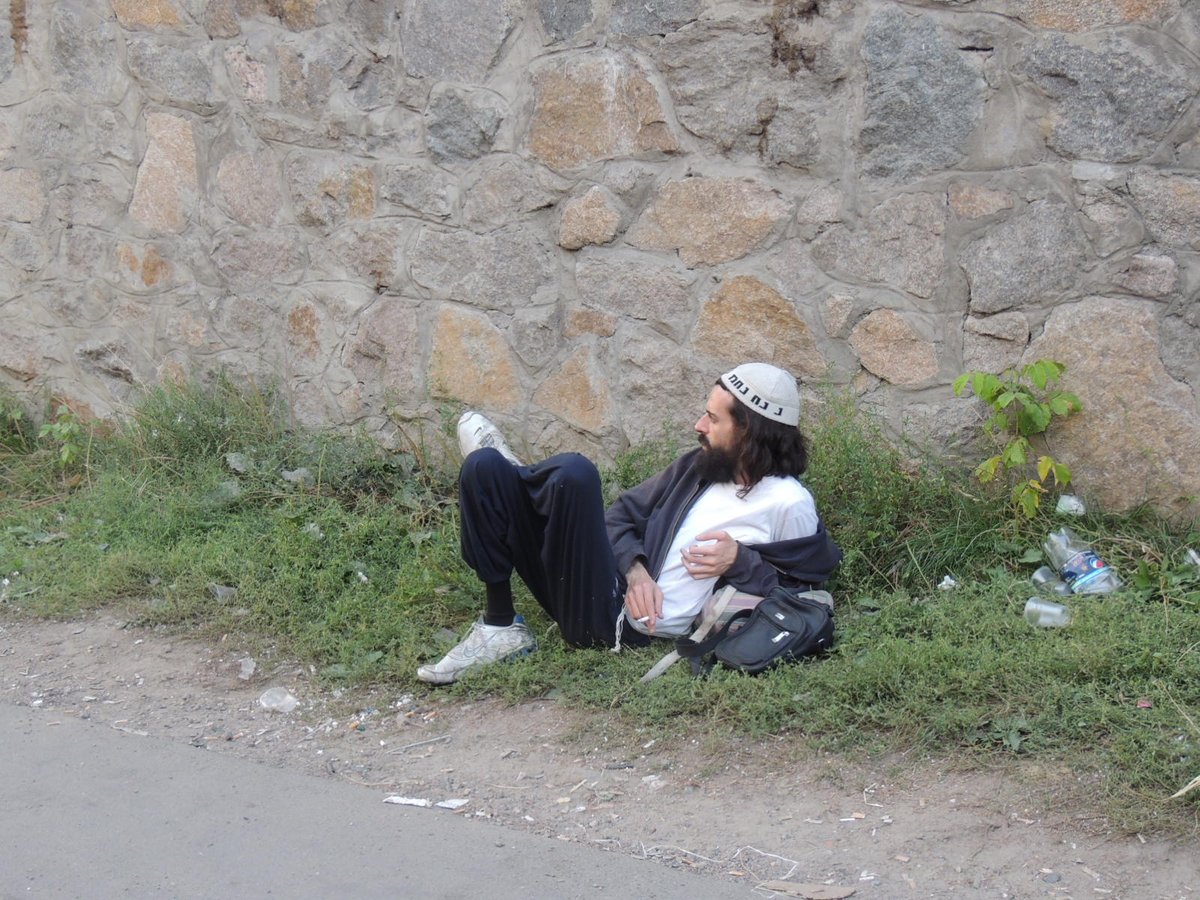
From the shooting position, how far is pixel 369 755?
11.5 feet

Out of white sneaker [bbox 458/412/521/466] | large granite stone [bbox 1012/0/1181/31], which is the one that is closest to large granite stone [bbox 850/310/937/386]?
large granite stone [bbox 1012/0/1181/31]

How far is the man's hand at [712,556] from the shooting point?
366 centimetres

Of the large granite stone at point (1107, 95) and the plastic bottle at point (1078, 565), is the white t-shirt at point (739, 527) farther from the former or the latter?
the large granite stone at point (1107, 95)

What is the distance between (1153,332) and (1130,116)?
626mm

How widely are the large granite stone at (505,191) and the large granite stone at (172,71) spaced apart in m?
1.29

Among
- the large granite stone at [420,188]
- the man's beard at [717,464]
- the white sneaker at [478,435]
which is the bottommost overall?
the white sneaker at [478,435]

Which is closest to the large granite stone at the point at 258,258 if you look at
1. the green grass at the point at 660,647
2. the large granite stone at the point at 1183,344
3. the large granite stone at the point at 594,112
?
the green grass at the point at 660,647

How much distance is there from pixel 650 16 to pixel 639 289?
2.97 feet

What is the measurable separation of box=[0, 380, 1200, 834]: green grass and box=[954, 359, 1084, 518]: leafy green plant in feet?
→ 0.33

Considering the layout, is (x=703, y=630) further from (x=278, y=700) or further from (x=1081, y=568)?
(x=278, y=700)

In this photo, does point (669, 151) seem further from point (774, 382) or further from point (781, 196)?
point (774, 382)

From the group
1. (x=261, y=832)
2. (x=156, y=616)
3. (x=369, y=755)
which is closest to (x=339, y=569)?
(x=156, y=616)

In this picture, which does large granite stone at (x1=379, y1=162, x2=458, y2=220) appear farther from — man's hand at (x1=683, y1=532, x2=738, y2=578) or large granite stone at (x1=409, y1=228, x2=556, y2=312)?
man's hand at (x1=683, y1=532, x2=738, y2=578)

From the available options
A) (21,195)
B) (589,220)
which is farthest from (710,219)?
(21,195)
